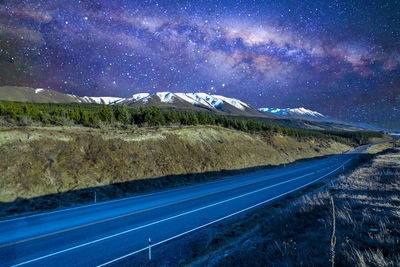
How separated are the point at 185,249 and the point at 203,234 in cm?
145

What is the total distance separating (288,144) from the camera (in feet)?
188

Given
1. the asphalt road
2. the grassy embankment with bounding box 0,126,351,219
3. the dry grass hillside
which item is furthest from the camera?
the dry grass hillside

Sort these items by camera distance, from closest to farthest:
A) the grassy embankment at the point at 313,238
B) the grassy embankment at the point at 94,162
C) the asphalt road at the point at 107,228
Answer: the grassy embankment at the point at 313,238 → the asphalt road at the point at 107,228 → the grassy embankment at the point at 94,162

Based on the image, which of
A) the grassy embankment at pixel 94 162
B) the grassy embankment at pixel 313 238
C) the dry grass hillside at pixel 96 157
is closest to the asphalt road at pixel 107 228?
the grassy embankment at pixel 313 238

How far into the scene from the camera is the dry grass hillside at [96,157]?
54.3ft

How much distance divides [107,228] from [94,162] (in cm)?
1314

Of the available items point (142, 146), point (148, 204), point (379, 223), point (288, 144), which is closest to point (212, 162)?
point (142, 146)

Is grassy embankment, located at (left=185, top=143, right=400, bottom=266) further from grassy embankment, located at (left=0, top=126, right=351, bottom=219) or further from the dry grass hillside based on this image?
the dry grass hillside

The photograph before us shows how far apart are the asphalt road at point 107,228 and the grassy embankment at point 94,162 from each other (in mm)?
4562

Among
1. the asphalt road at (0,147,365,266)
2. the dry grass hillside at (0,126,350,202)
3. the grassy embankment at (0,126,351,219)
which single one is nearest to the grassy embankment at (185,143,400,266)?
the asphalt road at (0,147,365,266)

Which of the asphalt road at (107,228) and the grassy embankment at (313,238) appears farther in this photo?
the asphalt road at (107,228)

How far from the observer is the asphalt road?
7.19 m

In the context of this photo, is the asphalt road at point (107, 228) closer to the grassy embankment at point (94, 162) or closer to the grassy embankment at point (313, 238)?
the grassy embankment at point (313, 238)

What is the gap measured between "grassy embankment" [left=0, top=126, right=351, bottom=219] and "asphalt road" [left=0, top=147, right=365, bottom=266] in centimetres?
456
